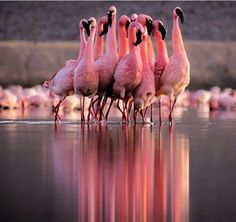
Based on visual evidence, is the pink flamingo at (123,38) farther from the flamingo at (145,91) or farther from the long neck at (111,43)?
the flamingo at (145,91)

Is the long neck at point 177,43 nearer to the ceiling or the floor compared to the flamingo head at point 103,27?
nearer to the floor

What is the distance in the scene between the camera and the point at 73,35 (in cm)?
2764

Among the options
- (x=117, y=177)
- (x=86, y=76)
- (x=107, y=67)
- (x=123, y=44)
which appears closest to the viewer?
(x=117, y=177)

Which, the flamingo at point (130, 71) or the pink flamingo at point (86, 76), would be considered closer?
the flamingo at point (130, 71)

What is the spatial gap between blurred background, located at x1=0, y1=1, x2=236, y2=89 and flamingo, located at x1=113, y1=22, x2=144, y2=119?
14.4m

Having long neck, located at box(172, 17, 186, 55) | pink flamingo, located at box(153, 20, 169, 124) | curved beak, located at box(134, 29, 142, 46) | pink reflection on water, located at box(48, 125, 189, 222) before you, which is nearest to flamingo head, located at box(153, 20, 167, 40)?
pink flamingo, located at box(153, 20, 169, 124)

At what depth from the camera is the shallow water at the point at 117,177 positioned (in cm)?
417

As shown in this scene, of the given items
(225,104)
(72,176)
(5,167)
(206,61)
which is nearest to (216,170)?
(72,176)

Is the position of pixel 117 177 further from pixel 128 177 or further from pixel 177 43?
pixel 177 43

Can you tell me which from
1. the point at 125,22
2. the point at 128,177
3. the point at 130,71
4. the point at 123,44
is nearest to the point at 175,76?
the point at 130,71

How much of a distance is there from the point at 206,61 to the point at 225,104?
7.34 meters

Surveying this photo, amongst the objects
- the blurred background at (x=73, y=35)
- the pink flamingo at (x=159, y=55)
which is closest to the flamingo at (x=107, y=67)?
the pink flamingo at (x=159, y=55)

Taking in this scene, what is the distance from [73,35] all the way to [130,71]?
1717 centimetres

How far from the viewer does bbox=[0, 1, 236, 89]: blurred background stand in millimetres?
25672
